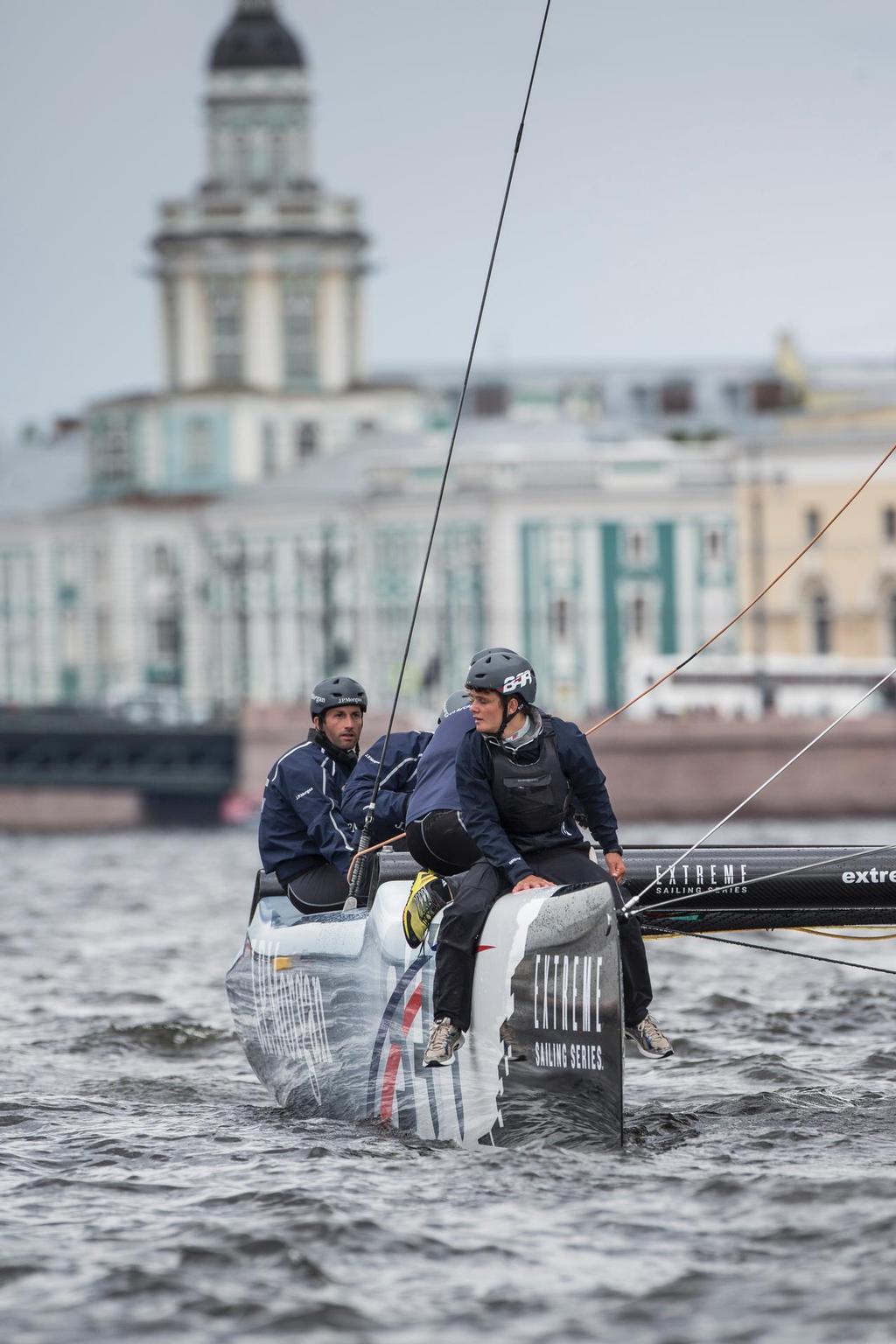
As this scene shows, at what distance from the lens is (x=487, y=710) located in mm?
9297

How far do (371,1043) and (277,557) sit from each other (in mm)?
62458

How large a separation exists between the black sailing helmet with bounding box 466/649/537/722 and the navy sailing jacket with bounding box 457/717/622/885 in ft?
0.64

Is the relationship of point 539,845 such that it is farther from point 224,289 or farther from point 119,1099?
point 224,289

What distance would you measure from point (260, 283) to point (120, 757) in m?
27.8

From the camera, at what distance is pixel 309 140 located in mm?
84875

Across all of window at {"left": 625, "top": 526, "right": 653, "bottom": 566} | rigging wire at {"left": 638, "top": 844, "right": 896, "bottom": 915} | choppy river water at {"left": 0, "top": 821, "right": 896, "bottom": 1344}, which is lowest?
choppy river water at {"left": 0, "top": 821, "right": 896, "bottom": 1344}

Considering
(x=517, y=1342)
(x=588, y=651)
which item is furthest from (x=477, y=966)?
(x=588, y=651)

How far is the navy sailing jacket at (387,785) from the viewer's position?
10.9 metres

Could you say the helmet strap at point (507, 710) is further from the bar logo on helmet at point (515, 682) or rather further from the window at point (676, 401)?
the window at point (676, 401)

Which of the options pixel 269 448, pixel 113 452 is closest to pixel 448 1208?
pixel 269 448

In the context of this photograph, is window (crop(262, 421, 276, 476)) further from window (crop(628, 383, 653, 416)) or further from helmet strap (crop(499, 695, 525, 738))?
helmet strap (crop(499, 695, 525, 738))

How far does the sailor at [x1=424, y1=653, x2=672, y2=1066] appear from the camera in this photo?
367 inches

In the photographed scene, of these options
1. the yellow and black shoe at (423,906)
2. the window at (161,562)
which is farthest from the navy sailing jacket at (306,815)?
the window at (161,562)

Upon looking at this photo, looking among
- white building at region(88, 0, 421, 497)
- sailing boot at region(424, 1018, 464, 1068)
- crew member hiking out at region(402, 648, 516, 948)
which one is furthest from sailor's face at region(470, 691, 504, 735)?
white building at region(88, 0, 421, 497)
